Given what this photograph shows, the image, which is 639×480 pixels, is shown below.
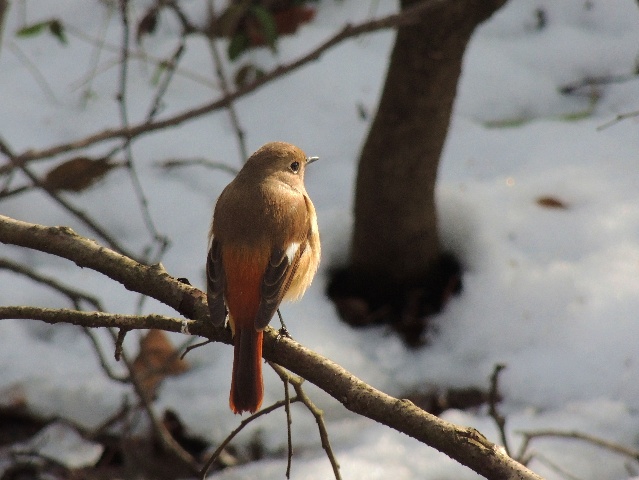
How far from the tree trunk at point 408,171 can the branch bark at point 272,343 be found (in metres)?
2.02

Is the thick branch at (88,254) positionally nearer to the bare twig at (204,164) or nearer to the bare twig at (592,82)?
the bare twig at (204,164)

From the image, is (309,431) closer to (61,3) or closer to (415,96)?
(415,96)

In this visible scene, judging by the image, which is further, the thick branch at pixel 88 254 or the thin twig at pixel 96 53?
the thin twig at pixel 96 53

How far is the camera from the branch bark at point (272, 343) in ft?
7.32

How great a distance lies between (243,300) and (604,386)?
2.22 m

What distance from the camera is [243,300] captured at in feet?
9.96

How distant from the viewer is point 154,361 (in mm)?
4785

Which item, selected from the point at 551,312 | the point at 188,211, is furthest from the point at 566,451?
the point at 188,211

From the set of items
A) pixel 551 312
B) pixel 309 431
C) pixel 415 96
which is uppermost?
pixel 415 96

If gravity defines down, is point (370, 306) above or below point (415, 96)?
below

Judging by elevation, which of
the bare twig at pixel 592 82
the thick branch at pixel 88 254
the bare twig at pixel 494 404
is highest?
the bare twig at pixel 592 82

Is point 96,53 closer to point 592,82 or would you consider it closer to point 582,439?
point 592,82

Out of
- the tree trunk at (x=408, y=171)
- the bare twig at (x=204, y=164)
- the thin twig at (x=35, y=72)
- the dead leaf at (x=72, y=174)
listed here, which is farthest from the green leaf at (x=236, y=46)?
the tree trunk at (x=408, y=171)

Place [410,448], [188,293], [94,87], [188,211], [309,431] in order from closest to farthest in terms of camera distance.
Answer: [188,293] < [410,448] < [309,431] < [188,211] < [94,87]
